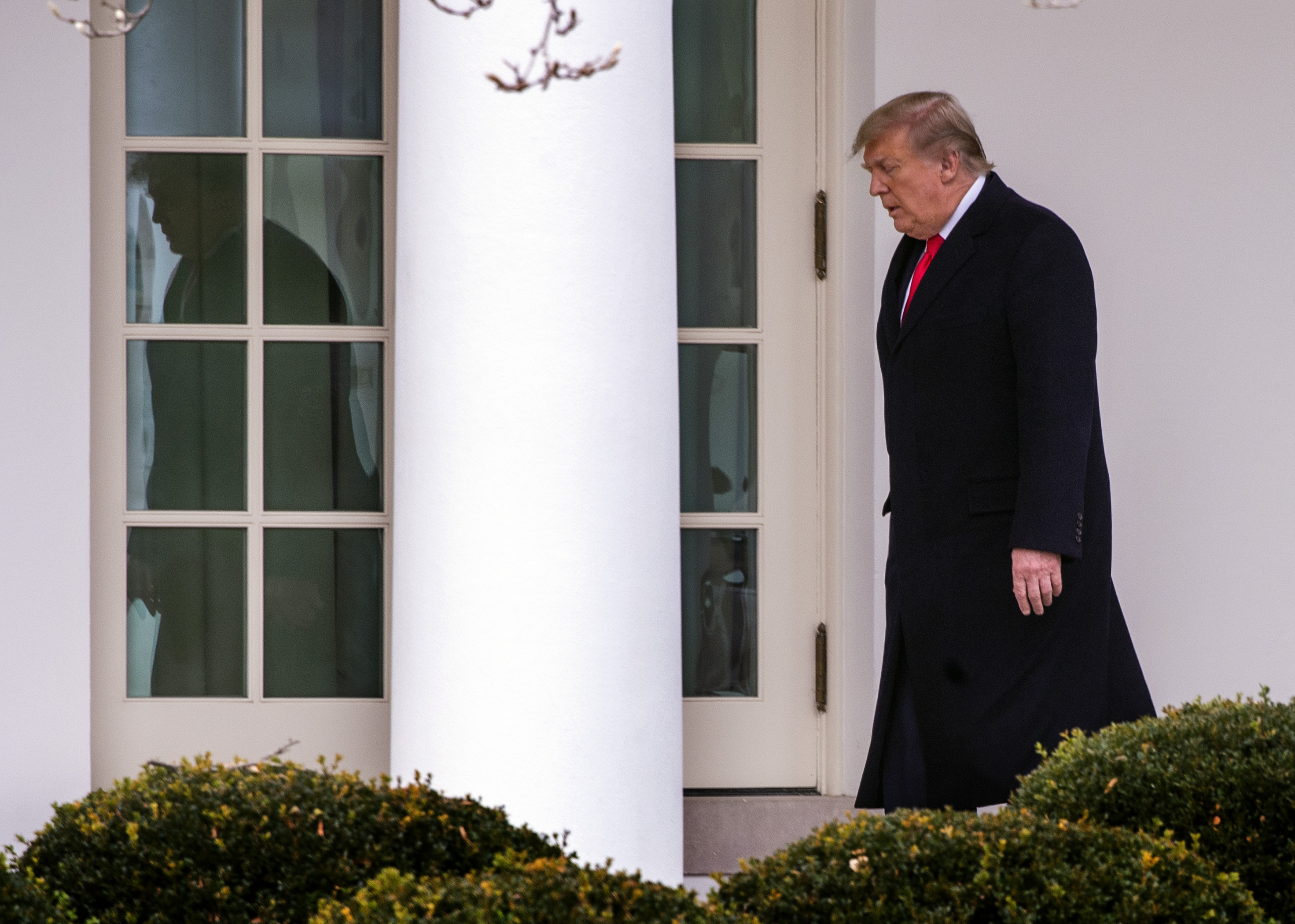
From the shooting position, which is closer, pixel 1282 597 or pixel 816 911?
pixel 816 911

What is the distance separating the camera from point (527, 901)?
1.59 m

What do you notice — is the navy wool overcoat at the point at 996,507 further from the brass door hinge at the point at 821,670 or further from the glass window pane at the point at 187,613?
the glass window pane at the point at 187,613

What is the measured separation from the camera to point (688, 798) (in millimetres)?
3740

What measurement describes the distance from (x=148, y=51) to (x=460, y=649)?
2.02 metres

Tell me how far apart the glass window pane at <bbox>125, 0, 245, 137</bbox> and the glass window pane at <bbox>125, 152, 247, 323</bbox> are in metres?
0.07

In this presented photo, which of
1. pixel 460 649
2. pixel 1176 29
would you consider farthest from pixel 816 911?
pixel 1176 29

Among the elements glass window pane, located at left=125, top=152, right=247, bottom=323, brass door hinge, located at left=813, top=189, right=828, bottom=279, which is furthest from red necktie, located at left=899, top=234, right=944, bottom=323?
glass window pane, located at left=125, top=152, right=247, bottom=323

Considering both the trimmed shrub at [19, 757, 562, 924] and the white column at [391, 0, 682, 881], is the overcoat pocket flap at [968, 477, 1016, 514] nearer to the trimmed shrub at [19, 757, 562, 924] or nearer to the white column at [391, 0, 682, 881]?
the white column at [391, 0, 682, 881]

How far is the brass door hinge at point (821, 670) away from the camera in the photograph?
381 centimetres

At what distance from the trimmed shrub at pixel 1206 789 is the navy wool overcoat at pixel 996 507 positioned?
560 mm

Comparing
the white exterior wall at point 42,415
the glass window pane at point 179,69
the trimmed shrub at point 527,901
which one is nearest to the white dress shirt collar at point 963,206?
the trimmed shrub at point 527,901

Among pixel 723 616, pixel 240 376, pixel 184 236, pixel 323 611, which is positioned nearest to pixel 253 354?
pixel 240 376

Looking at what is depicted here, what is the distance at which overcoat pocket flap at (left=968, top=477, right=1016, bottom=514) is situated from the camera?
279 centimetres

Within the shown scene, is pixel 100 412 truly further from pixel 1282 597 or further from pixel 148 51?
pixel 1282 597
